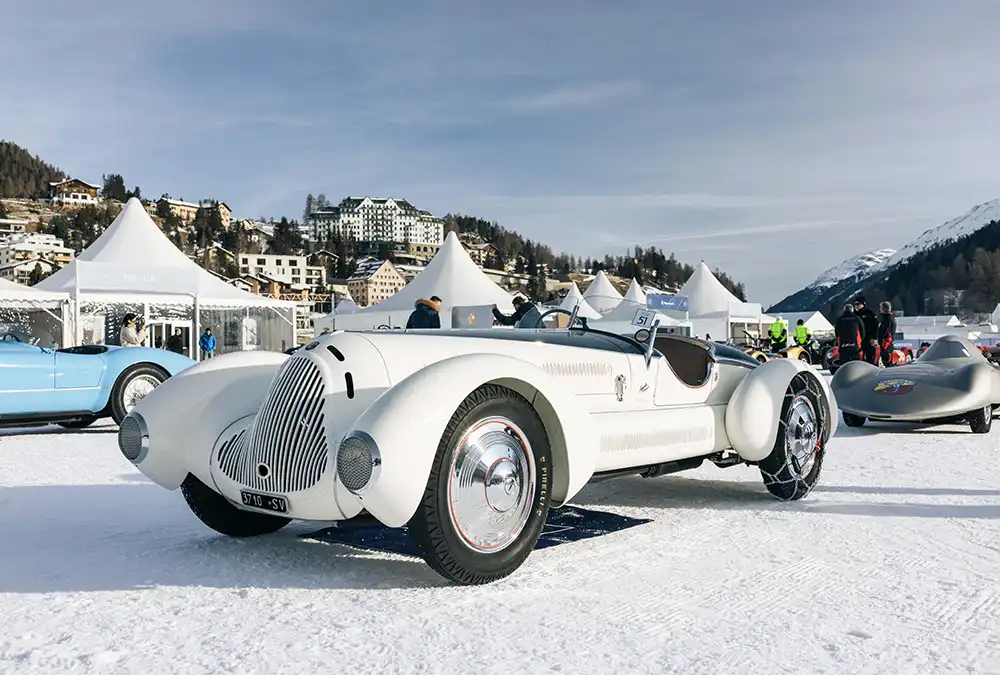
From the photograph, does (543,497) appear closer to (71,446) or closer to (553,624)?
(553,624)

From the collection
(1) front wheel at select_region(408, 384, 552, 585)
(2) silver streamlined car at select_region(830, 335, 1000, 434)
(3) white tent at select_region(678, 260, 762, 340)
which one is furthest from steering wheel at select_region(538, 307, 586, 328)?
(3) white tent at select_region(678, 260, 762, 340)

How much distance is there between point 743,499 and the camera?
5238mm

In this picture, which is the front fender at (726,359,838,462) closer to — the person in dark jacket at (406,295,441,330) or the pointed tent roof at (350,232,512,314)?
the person in dark jacket at (406,295,441,330)

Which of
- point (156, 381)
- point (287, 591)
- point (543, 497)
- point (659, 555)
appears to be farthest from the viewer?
point (156, 381)

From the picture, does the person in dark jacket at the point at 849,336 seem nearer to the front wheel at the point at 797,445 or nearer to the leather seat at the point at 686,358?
the front wheel at the point at 797,445

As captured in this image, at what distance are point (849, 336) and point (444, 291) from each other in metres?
19.5

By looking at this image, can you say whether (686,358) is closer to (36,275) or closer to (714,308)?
(714,308)

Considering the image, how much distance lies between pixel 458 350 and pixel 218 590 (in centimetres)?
145

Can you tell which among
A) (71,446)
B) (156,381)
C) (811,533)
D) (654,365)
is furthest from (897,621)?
(156,381)

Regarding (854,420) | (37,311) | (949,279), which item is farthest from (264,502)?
(949,279)

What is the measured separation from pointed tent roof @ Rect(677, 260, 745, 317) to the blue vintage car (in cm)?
3425

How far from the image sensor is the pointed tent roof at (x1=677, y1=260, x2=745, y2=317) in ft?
137

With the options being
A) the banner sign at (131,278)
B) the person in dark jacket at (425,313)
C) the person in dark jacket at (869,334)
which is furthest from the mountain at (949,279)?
the person in dark jacket at (425,313)

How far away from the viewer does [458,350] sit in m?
Answer: 3.93
